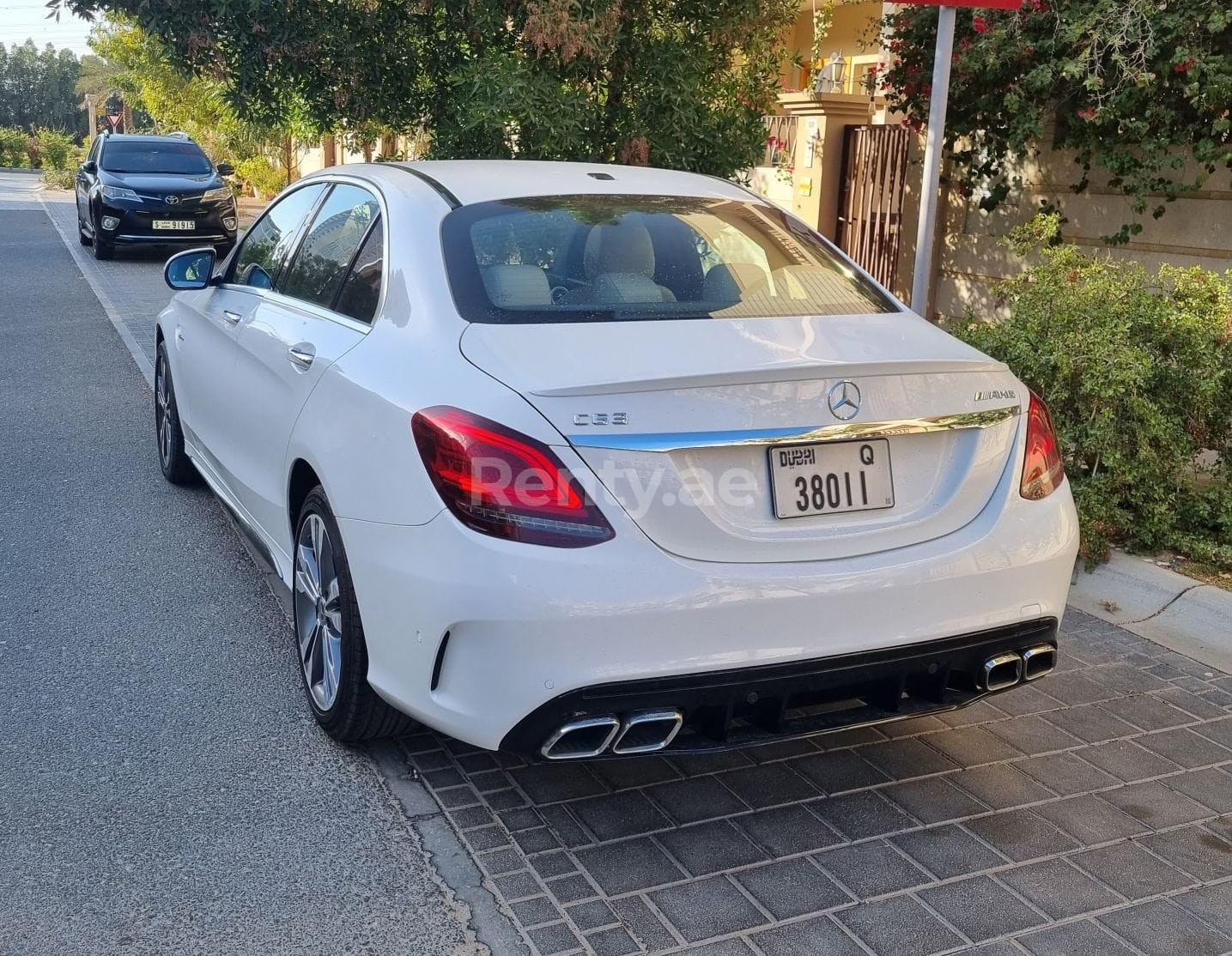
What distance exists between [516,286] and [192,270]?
99.1 inches

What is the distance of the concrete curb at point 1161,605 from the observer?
4.79 m

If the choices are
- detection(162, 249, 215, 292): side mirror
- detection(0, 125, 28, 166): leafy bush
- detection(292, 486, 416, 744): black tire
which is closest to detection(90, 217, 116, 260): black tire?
detection(162, 249, 215, 292): side mirror

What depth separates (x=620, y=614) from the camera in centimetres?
288

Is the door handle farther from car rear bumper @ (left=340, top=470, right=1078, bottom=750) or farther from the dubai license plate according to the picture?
the dubai license plate

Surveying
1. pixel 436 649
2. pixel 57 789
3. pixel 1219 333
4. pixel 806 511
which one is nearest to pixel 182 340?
pixel 57 789

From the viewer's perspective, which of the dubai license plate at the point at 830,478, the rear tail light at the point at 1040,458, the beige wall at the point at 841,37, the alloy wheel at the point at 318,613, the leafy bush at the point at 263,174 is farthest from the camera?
the leafy bush at the point at 263,174

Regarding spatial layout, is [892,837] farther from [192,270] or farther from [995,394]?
[192,270]

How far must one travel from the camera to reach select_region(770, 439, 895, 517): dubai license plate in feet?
10.0

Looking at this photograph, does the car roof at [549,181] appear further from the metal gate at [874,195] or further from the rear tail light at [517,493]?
the metal gate at [874,195]

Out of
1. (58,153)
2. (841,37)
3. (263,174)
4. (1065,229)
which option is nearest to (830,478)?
(1065,229)

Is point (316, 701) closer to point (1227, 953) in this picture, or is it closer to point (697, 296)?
point (697, 296)

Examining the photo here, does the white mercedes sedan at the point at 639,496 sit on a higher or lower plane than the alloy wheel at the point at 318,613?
higher

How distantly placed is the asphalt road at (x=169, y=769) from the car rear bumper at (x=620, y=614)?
0.43 m

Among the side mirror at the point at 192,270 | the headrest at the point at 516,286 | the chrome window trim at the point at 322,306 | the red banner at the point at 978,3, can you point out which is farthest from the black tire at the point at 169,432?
the red banner at the point at 978,3
